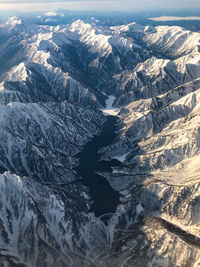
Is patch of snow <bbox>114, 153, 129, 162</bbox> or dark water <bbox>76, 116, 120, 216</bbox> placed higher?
patch of snow <bbox>114, 153, 129, 162</bbox>

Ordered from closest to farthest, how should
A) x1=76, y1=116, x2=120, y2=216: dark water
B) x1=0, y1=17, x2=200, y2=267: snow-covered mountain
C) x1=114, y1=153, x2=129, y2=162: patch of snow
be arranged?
1. x1=0, y1=17, x2=200, y2=267: snow-covered mountain
2. x1=76, y1=116, x2=120, y2=216: dark water
3. x1=114, y1=153, x2=129, y2=162: patch of snow

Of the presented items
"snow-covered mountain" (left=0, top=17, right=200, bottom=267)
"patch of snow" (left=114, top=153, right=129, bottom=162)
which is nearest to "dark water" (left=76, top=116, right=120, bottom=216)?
"snow-covered mountain" (left=0, top=17, right=200, bottom=267)

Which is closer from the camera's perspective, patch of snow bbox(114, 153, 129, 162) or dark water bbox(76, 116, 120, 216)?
dark water bbox(76, 116, 120, 216)

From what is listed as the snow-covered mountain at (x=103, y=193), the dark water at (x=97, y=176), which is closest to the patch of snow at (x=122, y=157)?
the snow-covered mountain at (x=103, y=193)

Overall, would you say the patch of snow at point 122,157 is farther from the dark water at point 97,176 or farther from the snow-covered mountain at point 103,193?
the dark water at point 97,176

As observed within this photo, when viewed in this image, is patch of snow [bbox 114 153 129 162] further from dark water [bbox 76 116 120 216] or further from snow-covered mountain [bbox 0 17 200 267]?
dark water [bbox 76 116 120 216]

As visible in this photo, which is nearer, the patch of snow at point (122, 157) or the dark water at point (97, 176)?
the dark water at point (97, 176)

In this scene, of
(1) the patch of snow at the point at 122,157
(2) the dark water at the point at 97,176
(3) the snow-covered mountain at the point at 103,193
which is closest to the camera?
(3) the snow-covered mountain at the point at 103,193

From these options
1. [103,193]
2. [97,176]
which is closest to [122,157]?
[97,176]

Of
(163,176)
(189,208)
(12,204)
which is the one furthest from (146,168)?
(12,204)

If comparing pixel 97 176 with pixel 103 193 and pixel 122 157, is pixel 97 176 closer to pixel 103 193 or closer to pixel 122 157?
pixel 103 193
